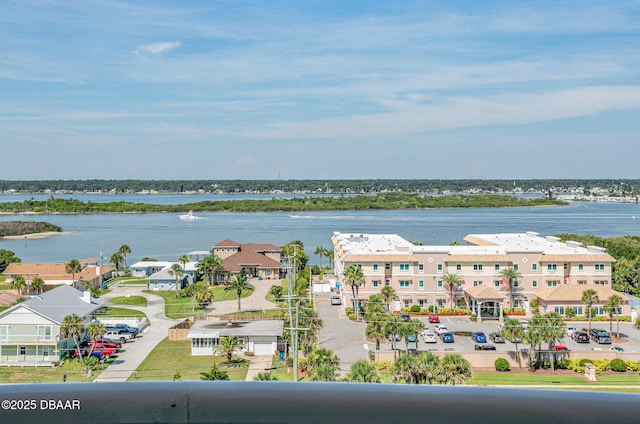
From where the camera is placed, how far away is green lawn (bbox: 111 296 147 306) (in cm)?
2561

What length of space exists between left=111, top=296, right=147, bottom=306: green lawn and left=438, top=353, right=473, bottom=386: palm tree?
1570 centimetres

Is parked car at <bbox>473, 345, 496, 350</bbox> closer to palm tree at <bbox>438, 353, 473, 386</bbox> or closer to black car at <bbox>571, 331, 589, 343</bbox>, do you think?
black car at <bbox>571, 331, 589, 343</bbox>

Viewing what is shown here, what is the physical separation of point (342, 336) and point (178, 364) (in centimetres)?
504

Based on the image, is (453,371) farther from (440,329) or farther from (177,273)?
(177,273)

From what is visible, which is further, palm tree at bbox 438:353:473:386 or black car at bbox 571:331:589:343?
black car at bbox 571:331:589:343

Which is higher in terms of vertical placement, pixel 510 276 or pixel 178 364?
pixel 510 276

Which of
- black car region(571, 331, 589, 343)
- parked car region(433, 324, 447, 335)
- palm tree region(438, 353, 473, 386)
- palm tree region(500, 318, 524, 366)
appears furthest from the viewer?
parked car region(433, 324, 447, 335)

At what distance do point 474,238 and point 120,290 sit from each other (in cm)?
1636

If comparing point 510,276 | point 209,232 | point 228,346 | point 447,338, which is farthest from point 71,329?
point 209,232

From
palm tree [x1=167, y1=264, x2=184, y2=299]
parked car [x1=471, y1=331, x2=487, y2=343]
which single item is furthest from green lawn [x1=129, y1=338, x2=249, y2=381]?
palm tree [x1=167, y1=264, x2=184, y2=299]

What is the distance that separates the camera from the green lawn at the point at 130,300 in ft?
84.0

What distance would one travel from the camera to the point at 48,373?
15.4 metres

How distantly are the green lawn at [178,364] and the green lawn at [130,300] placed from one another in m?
7.69

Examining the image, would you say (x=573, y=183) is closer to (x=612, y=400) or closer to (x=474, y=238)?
(x=474, y=238)
